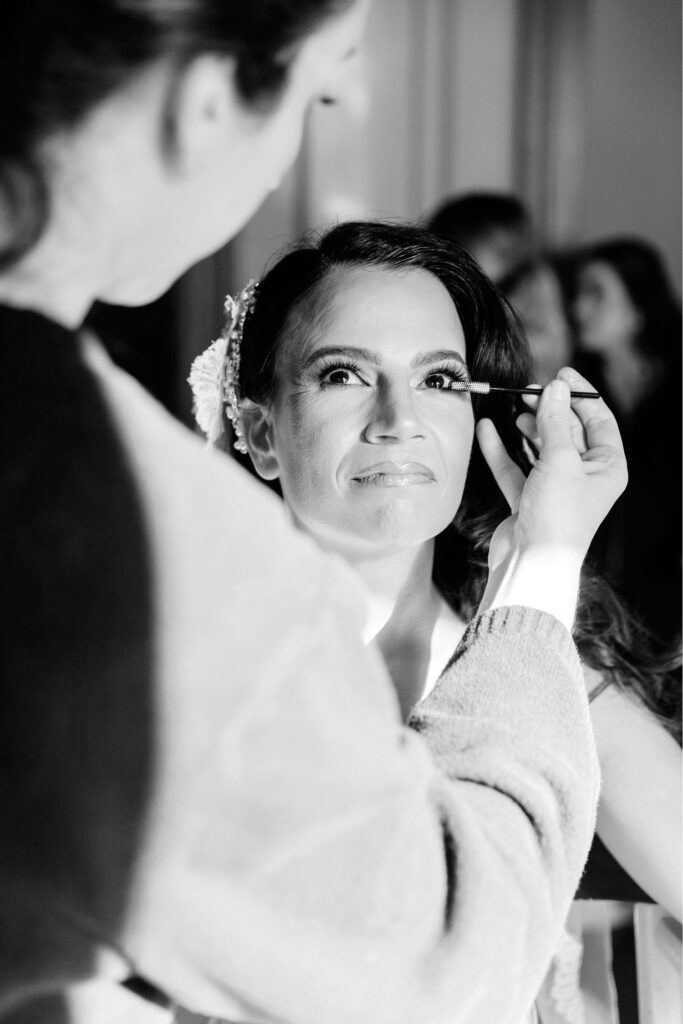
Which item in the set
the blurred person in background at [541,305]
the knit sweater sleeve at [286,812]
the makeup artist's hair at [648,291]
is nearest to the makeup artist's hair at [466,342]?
the knit sweater sleeve at [286,812]

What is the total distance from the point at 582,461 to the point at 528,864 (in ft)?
1.18

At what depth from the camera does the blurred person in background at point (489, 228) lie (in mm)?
2561

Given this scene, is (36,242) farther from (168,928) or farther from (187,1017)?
(187,1017)

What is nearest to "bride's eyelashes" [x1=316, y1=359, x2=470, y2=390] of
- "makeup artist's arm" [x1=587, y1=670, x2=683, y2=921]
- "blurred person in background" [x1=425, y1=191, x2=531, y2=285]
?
"makeup artist's arm" [x1=587, y1=670, x2=683, y2=921]

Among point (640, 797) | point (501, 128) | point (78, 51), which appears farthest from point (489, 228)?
point (78, 51)

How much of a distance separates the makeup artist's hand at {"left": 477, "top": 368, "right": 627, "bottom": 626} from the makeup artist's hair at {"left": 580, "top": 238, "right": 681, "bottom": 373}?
1.87m

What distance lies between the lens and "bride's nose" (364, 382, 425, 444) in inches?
42.2

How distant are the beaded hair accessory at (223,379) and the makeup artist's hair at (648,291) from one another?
161 cm

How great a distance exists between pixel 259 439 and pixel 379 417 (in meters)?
0.22

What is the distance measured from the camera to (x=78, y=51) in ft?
1.58

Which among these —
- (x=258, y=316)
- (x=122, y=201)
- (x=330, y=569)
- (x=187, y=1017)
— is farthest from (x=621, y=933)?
(x=122, y=201)

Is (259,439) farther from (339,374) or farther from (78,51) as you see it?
(78,51)

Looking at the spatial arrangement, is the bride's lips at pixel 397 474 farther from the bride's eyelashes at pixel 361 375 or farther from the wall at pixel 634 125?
the wall at pixel 634 125

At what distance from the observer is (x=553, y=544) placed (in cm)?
70
